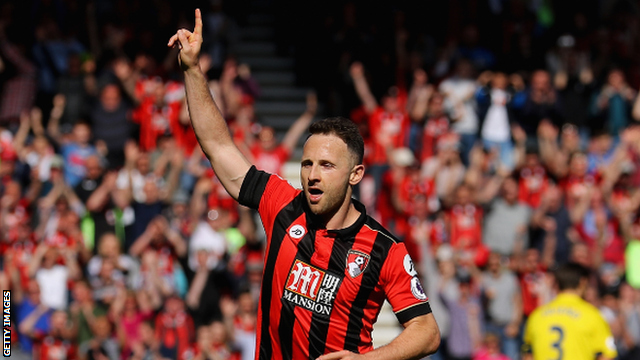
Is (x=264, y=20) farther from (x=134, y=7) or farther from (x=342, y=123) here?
(x=342, y=123)

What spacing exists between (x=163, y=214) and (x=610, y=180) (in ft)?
21.1

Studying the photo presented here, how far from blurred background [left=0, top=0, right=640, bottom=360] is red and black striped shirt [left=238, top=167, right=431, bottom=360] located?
592 centimetres

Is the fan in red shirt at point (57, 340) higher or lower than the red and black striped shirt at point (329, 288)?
lower

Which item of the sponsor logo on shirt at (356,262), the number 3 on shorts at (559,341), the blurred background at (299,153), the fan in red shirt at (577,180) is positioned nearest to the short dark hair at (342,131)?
the sponsor logo on shirt at (356,262)

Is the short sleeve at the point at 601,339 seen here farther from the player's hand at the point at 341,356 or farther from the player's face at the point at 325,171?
the player's hand at the point at 341,356

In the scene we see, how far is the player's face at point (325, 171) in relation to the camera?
14.4ft

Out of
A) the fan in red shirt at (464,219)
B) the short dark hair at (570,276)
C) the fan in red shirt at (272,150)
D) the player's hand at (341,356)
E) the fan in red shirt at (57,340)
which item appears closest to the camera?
the player's hand at (341,356)

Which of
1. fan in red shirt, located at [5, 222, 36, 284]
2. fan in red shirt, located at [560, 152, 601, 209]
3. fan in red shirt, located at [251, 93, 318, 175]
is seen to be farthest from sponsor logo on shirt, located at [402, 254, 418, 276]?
fan in red shirt, located at [560, 152, 601, 209]

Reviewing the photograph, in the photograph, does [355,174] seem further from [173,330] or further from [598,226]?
[598,226]

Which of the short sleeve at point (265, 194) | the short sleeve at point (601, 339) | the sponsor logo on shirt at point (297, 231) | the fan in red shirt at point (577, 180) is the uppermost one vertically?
Answer: the fan in red shirt at point (577, 180)

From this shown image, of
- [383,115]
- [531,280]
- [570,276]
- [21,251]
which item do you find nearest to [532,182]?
[531,280]

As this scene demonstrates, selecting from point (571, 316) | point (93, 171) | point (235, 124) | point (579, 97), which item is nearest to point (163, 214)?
point (93, 171)

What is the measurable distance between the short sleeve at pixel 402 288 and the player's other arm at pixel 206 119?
906 millimetres

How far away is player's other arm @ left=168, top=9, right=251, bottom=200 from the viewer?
4.59m
